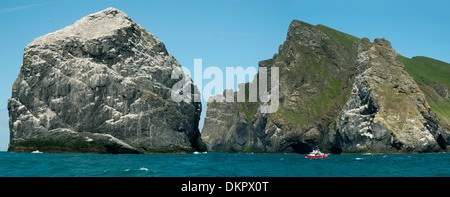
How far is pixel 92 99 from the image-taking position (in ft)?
425

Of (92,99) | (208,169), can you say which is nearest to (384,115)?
(92,99)

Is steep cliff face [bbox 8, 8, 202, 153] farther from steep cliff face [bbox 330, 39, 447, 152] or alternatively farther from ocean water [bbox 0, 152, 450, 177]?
steep cliff face [bbox 330, 39, 447, 152]

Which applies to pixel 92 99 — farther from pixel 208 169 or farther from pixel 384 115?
pixel 384 115

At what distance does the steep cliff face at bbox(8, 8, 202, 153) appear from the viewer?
409 ft

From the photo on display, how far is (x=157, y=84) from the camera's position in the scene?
14138cm

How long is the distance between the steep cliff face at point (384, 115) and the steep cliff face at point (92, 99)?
66.0m

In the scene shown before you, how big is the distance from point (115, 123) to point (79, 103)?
542 inches

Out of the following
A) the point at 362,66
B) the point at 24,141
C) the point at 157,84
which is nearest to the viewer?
the point at 24,141

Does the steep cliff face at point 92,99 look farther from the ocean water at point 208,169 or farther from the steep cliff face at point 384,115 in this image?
the steep cliff face at point 384,115

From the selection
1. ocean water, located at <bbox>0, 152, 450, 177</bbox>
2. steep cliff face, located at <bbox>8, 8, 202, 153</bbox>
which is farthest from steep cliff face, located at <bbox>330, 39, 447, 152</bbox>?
ocean water, located at <bbox>0, 152, 450, 177</bbox>

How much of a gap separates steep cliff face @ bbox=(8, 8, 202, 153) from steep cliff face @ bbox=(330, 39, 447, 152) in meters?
66.0
